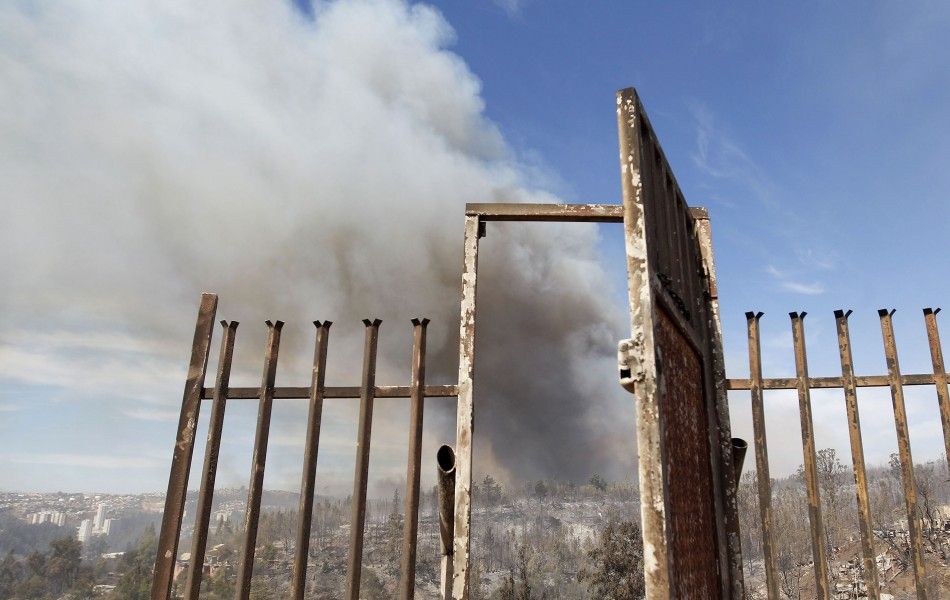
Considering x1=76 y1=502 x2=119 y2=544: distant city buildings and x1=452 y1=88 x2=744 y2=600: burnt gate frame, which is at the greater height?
x1=452 y1=88 x2=744 y2=600: burnt gate frame

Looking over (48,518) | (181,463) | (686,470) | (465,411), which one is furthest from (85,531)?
(686,470)

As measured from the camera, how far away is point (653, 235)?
8.38 ft

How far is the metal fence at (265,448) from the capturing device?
3889mm

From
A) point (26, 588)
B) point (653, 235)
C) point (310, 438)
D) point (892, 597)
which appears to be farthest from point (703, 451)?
point (26, 588)

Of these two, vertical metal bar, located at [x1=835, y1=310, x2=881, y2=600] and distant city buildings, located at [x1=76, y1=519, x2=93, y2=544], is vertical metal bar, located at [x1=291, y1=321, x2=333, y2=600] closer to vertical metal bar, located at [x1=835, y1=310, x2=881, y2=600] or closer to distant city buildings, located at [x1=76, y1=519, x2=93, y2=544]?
vertical metal bar, located at [x1=835, y1=310, x2=881, y2=600]

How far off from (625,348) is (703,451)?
Result: 1516 mm

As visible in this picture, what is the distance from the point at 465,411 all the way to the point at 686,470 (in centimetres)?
117

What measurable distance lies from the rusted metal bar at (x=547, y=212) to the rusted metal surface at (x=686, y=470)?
834mm

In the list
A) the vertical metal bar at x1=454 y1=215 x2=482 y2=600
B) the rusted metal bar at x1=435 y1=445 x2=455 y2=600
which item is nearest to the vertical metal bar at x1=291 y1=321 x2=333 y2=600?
the rusted metal bar at x1=435 y1=445 x2=455 y2=600

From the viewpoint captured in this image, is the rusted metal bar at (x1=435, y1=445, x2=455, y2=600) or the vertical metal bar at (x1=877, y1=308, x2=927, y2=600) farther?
the vertical metal bar at (x1=877, y1=308, x2=927, y2=600)

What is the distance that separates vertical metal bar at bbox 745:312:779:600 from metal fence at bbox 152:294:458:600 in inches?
105

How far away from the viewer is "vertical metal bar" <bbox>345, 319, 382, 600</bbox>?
3.81 meters

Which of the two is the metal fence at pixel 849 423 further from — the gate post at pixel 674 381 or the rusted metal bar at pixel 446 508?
the rusted metal bar at pixel 446 508

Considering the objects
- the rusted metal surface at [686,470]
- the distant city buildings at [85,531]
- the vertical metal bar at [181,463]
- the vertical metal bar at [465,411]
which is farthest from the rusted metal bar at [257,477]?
the distant city buildings at [85,531]
